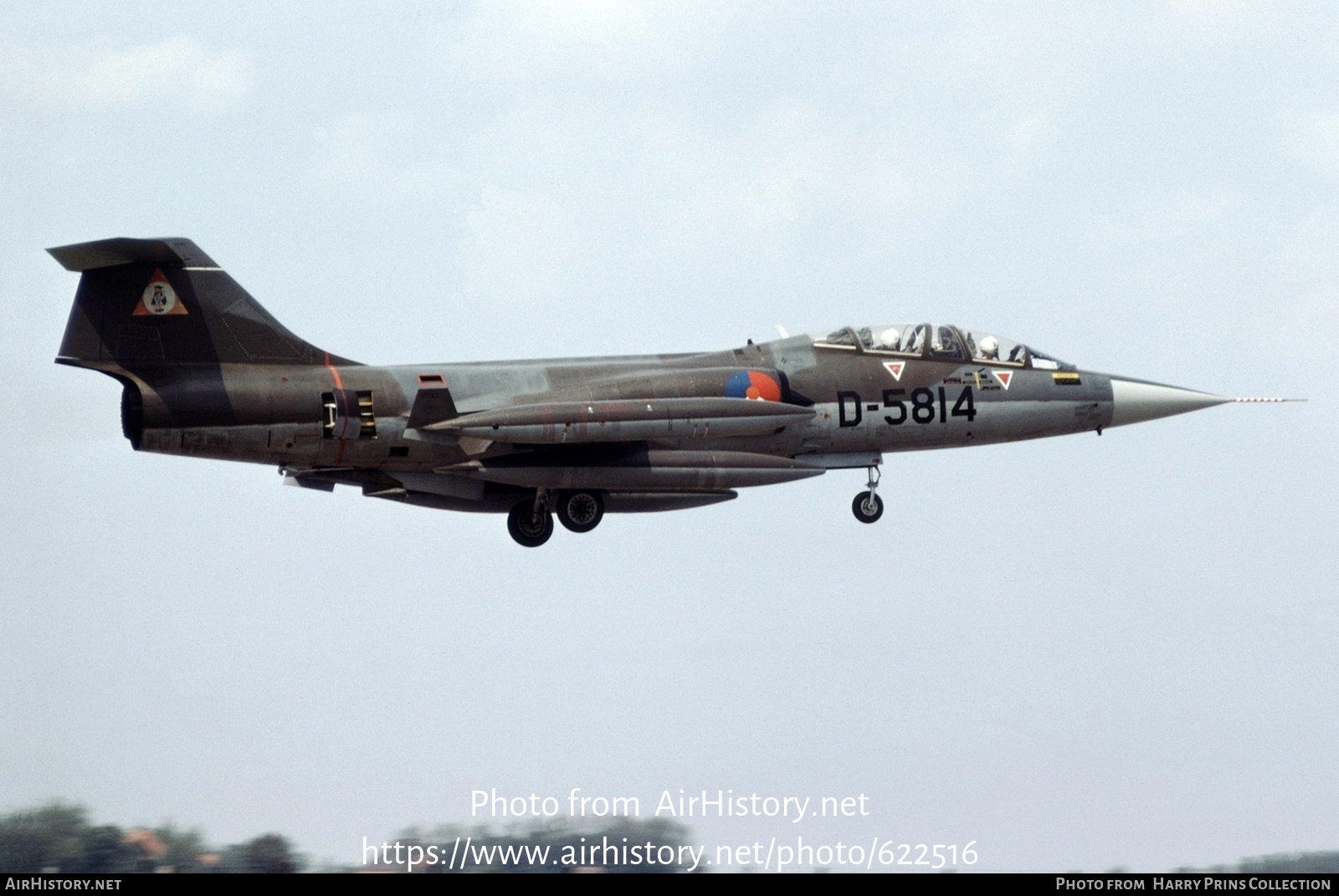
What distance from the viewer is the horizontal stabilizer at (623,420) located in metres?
30.0

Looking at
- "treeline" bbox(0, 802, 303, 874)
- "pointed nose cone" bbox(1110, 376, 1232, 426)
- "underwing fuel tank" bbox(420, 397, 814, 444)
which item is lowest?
"treeline" bbox(0, 802, 303, 874)

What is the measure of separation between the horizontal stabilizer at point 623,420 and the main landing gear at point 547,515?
214 centimetres

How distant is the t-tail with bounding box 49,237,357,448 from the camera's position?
96.7 feet

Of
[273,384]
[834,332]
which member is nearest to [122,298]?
[273,384]

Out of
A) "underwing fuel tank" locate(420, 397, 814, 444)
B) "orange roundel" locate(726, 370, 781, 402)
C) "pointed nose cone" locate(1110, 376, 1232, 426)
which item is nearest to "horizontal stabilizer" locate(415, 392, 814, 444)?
"underwing fuel tank" locate(420, 397, 814, 444)

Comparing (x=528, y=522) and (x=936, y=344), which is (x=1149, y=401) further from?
(x=528, y=522)

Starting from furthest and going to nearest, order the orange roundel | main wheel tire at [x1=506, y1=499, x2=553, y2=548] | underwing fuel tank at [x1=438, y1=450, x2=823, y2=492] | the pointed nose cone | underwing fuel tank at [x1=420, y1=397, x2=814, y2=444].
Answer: the pointed nose cone → main wheel tire at [x1=506, y1=499, x2=553, y2=548] → the orange roundel → underwing fuel tank at [x1=438, y1=450, x2=823, y2=492] → underwing fuel tank at [x1=420, y1=397, x2=814, y2=444]

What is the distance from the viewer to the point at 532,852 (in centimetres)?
3450

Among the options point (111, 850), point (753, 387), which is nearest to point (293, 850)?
point (111, 850)

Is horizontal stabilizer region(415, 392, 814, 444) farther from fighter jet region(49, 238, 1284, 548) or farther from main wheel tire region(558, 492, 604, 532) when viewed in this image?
main wheel tire region(558, 492, 604, 532)

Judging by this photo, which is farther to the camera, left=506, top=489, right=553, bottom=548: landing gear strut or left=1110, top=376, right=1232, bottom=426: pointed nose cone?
left=1110, top=376, right=1232, bottom=426: pointed nose cone

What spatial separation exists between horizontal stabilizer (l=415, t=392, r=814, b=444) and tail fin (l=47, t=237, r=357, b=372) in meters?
2.60

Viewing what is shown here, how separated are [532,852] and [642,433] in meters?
7.90
